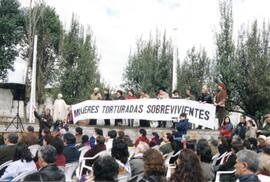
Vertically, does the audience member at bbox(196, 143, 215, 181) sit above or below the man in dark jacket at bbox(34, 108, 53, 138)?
below

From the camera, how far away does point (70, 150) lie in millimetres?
8719

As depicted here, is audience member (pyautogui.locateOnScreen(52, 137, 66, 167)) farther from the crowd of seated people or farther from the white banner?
the white banner

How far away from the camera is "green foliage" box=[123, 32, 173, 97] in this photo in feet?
115

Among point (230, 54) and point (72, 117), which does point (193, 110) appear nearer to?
point (72, 117)

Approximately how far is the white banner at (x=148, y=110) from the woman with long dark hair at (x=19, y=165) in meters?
10.6

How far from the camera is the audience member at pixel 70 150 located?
8.63m

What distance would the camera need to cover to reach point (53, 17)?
42312 millimetres

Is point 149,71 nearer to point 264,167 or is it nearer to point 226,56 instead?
point 226,56

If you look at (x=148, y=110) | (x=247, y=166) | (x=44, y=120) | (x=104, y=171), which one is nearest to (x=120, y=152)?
(x=247, y=166)

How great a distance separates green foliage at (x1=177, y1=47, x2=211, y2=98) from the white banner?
14093 mm

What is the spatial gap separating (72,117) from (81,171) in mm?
12202

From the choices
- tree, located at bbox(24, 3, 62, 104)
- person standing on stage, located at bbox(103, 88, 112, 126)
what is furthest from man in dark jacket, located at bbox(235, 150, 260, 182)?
tree, located at bbox(24, 3, 62, 104)

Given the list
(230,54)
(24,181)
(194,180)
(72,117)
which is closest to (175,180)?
(194,180)

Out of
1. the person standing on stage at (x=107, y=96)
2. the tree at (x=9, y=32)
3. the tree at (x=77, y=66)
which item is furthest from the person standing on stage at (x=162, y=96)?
the tree at (x=9, y=32)
